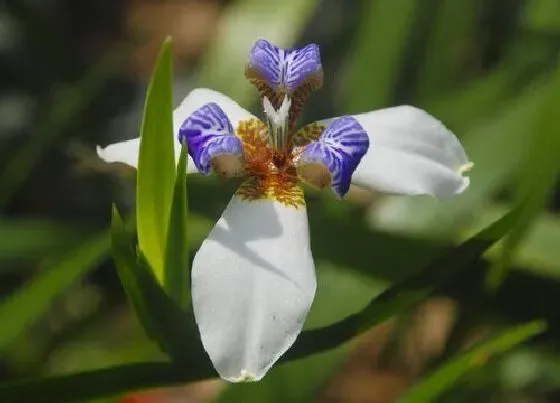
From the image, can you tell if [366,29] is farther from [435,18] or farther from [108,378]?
[108,378]

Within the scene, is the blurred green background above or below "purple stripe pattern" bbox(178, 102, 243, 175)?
below

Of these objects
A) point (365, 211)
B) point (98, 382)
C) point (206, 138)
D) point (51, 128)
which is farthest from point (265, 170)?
point (51, 128)

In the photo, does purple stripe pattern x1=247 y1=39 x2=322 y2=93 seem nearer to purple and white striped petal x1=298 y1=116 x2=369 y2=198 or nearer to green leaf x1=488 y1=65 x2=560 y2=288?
purple and white striped petal x1=298 y1=116 x2=369 y2=198

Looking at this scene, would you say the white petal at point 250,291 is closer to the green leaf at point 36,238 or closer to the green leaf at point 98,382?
the green leaf at point 98,382

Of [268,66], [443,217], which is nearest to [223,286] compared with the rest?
[268,66]

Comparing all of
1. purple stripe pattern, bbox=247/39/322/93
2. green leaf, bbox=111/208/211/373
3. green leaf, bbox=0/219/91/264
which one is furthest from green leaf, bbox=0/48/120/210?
green leaf, bbox=111/208/211/373

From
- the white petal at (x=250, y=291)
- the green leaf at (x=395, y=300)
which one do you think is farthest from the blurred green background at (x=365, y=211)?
the white petal at (x=250, y=291)
